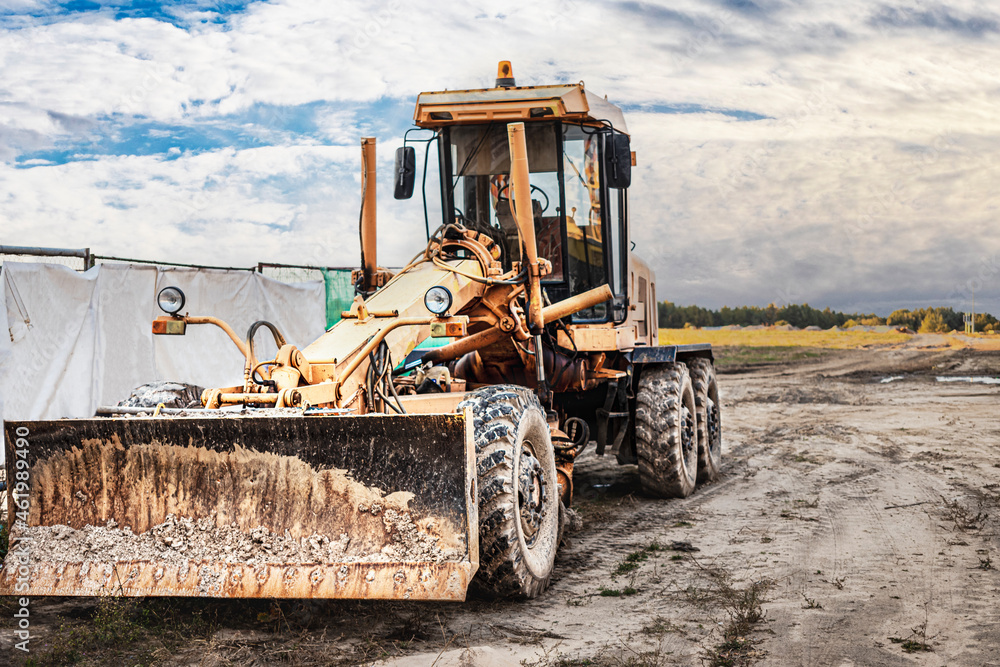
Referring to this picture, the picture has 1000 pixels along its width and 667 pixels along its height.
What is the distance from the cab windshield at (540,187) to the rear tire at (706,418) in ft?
8.18

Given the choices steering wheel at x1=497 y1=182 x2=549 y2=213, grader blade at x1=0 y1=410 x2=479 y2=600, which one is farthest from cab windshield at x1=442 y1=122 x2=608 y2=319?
grader blade at x1=0 y1=410 x2=479 y2=600

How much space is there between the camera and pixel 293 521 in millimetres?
4566

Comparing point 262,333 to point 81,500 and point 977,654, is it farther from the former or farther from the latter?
point 977,654

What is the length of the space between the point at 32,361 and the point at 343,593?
7665mm

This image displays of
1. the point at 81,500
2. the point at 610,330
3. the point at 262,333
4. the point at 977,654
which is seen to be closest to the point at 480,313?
the point at 610,330

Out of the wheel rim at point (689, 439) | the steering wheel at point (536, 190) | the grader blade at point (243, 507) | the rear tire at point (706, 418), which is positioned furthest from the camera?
the rear tire at point (706, 418)

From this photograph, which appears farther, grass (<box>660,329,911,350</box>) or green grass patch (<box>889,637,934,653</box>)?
grass (<box>660,329,911,350</box>)

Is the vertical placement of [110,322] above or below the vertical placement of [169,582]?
above

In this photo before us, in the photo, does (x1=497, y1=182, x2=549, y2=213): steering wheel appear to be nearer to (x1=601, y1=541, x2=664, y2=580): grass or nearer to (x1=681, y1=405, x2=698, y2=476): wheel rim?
(x1=681, y1=405, x2=698, y2=476): wheel rim

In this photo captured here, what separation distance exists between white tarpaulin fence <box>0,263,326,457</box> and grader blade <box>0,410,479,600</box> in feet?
19.1

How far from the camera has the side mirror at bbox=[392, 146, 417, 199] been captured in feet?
25.5

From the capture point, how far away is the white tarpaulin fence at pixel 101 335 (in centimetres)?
1018

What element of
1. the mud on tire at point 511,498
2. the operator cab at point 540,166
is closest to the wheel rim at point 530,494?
the mud on tire at point 511,498

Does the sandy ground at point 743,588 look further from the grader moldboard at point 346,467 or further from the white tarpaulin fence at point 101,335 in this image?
the white tarpaulin fence at point 101,335
